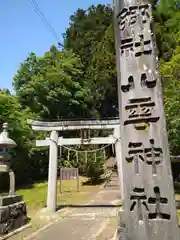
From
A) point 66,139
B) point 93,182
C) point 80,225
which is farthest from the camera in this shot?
point 93,182

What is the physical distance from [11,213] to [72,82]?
17564mm

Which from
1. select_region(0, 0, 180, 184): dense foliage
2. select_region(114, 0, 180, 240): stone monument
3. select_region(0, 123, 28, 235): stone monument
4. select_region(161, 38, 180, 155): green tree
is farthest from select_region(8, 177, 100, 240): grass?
select_region(161, 38, 180, 155): green tree

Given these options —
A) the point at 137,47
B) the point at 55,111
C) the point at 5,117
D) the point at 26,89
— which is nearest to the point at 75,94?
the point at 55,111

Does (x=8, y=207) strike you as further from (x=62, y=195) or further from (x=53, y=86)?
(x=53, y=86)

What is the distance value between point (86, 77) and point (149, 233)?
2344 centimetres

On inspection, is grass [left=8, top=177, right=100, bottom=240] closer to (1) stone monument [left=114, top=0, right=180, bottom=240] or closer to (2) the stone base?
(2) the stone base

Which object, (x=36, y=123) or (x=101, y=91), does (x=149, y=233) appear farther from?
(x=101, y=91)

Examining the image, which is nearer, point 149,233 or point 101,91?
point 149,233

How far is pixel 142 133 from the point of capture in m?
4.06

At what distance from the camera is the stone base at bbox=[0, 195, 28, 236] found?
24.8 feet

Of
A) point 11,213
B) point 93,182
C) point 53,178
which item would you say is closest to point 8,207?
point 11,213

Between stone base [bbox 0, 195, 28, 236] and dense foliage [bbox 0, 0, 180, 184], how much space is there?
355 inches

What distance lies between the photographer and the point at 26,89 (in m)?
→ 22.9

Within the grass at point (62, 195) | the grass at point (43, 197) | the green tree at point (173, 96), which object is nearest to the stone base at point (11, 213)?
the grass at point (43, 197)
